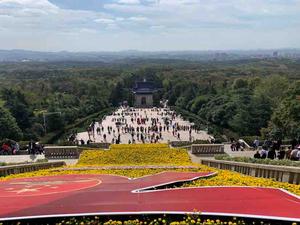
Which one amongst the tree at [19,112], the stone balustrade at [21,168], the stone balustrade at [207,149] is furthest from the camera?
the tree at [19,112]

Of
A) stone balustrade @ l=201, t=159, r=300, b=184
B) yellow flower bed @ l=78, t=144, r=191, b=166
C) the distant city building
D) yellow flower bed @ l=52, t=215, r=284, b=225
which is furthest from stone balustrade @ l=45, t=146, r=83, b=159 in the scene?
the distant city building

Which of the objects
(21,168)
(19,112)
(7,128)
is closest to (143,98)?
(19,112)

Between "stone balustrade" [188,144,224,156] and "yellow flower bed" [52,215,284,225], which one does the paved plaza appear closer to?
"stone balustrade" [188,144,224,156]

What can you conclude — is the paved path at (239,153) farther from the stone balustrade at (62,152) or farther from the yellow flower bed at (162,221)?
the yellow flower bed at (162,221)

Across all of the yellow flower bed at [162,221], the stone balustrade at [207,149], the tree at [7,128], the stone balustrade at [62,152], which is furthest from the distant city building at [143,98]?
the yellow flower bed at [162,221]

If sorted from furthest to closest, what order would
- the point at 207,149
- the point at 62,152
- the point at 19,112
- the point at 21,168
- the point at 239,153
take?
1. the point at 19,112
2. the point at 207,149
3. the point at 62,152
4. the point at 239,153
5. the point at 21,168

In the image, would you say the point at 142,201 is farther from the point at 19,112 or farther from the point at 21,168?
the point at 19,112
